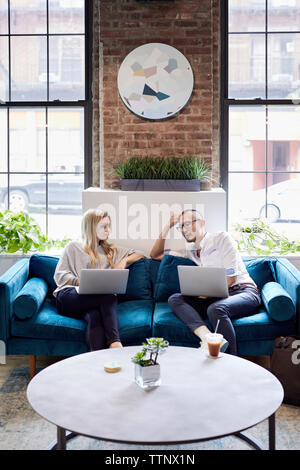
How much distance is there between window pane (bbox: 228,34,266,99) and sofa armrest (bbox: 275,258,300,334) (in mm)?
1698

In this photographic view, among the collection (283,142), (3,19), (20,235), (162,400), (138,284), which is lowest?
(162,400)

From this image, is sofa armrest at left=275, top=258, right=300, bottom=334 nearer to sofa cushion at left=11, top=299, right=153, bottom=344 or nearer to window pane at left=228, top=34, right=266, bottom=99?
sofa cushion at left=11, top=299, right=153, bottom=344

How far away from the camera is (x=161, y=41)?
5.05 m

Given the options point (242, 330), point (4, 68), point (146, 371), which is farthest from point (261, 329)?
point (4, 68)

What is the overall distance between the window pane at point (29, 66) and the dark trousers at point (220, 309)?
2.52 meters

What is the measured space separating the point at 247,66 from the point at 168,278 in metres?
2.21

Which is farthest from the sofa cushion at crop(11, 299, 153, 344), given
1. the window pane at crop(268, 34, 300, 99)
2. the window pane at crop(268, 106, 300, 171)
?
the window pane at crop(268, 34, 300, 99)

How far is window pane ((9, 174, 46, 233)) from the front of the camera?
212 inches

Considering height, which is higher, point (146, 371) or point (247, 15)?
point (247, 15)

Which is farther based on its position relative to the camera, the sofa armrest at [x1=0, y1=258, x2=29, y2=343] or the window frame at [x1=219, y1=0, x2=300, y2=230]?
the window frame at [x1=219, y1=0, x2=300, y2=230]

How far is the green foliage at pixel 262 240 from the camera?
4898 mm

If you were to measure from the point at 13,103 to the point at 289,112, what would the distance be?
2566 mm

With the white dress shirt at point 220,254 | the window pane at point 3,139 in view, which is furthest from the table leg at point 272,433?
the window pane at point 3,139

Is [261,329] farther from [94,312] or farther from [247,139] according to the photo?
[247,139]
